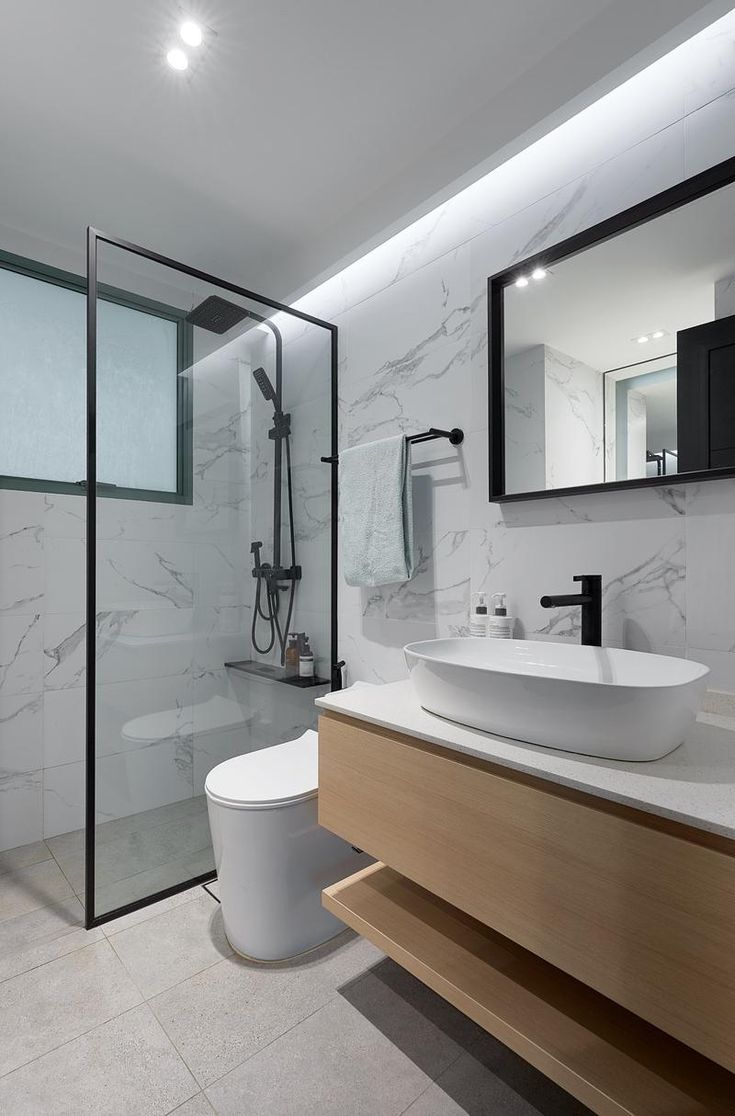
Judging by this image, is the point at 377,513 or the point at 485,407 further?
the point at 377,513

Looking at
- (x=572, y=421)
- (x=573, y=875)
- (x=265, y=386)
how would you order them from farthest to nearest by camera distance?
(x=265, y=386), (x=572, y=421), (x=573, y=875)

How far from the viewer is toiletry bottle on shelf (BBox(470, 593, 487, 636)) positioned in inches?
65.2

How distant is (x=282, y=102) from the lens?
1.68 metres

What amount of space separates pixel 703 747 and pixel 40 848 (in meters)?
2.36

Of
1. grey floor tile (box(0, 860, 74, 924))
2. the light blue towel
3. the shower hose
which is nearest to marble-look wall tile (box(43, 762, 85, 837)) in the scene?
grey floor tile (box(0, 860, 74, 924))

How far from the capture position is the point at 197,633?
1.98 m

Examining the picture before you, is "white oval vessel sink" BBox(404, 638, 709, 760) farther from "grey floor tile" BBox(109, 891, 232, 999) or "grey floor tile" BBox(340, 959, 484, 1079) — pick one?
"grey floor tile" BBox(109, 891, 232, 999)

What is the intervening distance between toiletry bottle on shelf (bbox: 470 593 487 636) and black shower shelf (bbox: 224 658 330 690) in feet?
2.62

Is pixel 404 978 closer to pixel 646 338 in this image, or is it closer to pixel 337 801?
pixel 337 801

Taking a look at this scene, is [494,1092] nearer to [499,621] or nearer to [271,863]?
[271,863]

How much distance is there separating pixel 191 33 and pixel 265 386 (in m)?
0.97

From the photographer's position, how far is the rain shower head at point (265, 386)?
83.4 inches

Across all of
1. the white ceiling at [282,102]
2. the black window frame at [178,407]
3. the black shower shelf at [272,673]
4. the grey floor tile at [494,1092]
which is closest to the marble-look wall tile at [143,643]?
the black shower shelf at [272,673]

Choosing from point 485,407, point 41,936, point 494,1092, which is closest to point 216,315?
point 485,407
